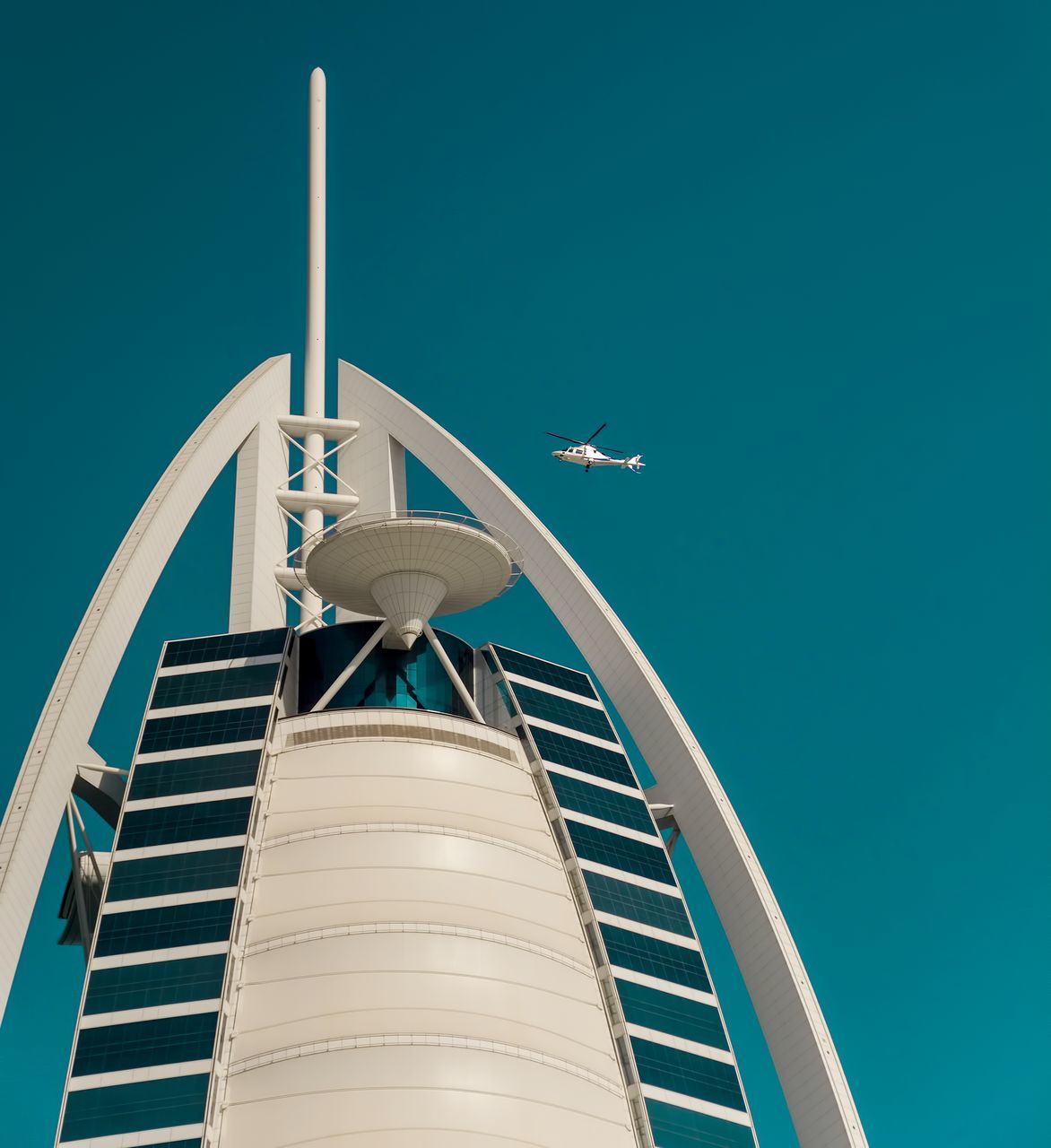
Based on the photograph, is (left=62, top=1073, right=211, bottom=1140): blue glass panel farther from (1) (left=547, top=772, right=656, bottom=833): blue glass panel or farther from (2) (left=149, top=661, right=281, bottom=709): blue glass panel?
(1) (left=547, top=772, right=656, bottom=833): blue glass panel

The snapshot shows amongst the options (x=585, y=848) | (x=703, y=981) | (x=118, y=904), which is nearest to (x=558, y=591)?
(x=585, y=848)

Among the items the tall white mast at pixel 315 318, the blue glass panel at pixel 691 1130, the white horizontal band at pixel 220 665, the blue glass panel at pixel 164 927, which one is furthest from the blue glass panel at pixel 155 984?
the tall white mast at pixel 315 318

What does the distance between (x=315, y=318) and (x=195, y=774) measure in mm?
48136

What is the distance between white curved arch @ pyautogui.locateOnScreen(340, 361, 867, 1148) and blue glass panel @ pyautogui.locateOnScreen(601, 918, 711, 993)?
175 inches

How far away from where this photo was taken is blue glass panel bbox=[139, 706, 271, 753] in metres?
87.1

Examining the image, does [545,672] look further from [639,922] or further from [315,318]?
[315,318]

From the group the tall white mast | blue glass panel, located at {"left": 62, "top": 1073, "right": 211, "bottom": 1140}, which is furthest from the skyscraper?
the tall white mast

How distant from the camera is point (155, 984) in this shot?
7450cm

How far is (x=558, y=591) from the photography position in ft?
334

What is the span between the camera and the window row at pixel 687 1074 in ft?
254

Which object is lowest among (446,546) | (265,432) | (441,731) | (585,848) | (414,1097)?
(414,1097)

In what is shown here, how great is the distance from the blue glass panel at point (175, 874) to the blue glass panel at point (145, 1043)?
7838mm

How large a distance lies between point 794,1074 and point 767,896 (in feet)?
32.6

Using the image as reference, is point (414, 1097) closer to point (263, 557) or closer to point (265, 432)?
point (263, 557)
